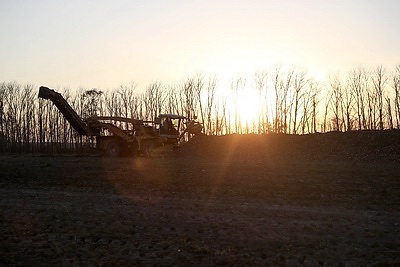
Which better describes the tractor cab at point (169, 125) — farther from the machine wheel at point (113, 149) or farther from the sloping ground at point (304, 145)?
the sloping ground at point (304, 145)

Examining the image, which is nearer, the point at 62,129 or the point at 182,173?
the point at 182,173

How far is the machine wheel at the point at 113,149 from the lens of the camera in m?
31.6

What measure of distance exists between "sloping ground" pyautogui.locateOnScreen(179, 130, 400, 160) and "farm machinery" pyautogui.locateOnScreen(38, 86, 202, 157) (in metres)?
5.96

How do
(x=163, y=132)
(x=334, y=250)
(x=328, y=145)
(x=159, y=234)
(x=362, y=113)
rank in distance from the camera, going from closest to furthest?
(x=334, y=250) → (x=159, y=234) → (x=163, y=132) → (x=328, y=145) → (x=362, y=113)

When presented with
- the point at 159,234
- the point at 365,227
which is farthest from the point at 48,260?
the point at 365,227

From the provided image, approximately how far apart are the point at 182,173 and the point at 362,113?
1402 inches

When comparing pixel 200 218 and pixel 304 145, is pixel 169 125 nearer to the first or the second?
pixel 304 145

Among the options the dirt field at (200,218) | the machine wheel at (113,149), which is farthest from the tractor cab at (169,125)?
the dirt field at (200,218)

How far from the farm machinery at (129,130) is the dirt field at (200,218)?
34.6 ft

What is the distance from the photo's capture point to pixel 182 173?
20.1 meters

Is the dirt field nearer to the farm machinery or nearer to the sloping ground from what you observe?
the farm machinery

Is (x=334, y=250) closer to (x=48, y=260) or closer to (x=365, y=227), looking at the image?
(x=365, y=227)

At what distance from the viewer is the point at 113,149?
104 feet

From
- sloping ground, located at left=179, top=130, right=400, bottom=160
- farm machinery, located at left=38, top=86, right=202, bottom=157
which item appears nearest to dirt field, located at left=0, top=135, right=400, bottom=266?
farm machinery, located at left=38, top=86, right=202, bottom=157
